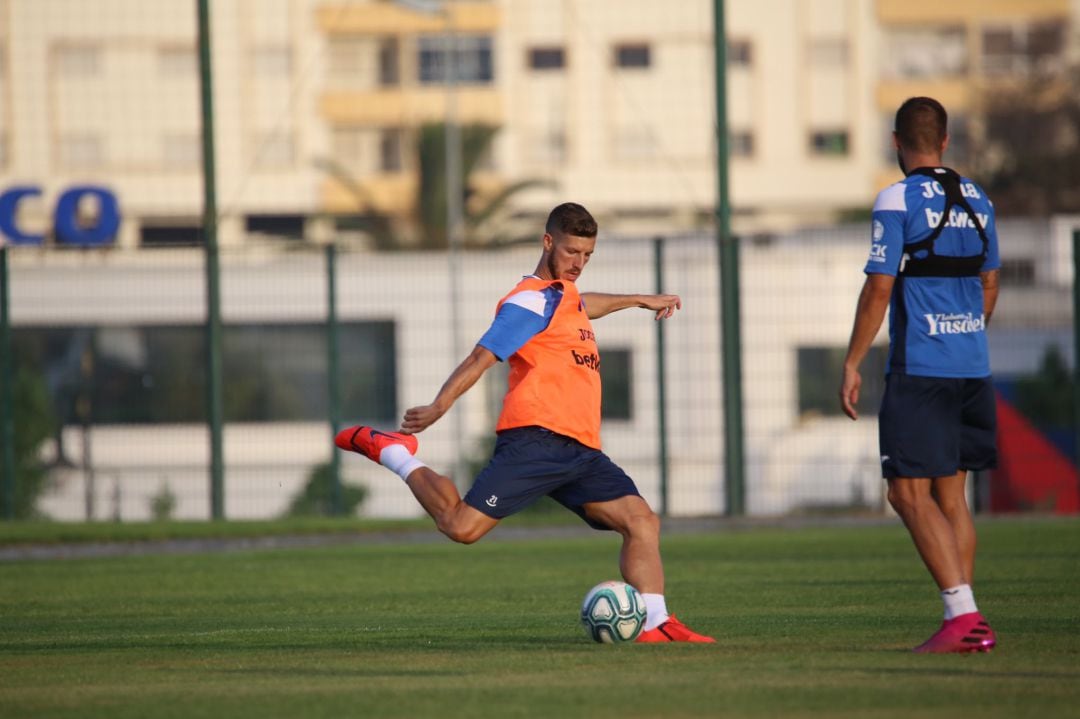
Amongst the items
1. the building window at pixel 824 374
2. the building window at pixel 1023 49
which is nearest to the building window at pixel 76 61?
the building window at pixel 1023 49

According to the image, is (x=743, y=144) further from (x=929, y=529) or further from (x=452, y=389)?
(x=929, y=529)

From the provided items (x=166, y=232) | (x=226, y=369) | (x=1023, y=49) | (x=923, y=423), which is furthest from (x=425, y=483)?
(x=1023, y=49)

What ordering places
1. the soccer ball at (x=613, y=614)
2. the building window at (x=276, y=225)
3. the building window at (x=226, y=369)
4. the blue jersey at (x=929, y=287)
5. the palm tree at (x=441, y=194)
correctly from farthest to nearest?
the building window at (x=276, y=225)
the palm tree at (x=441, y=194)
the building window at (x=226, y=369)
the soccer ball at (x=613, y=614)
the blue jersey at (x=929, y=287)

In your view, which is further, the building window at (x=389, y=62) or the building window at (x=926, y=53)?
the building window at (x=926, y=53)

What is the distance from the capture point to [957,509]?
809 centimetres

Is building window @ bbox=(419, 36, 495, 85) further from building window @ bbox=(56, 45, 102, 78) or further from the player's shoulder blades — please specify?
the player's shoulder blades

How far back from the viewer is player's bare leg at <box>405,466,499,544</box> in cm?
848

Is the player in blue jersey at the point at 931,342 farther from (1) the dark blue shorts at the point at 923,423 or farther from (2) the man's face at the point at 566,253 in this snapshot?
(2) the man's face at the point at 566,253

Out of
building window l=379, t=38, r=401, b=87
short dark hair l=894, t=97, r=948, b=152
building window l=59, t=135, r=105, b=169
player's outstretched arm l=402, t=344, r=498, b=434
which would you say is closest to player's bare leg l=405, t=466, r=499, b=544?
player's outstretched arm l=402, t=344, r=498, b=434

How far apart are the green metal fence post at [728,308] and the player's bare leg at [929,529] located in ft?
38.1

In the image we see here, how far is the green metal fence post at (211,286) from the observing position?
66.3ft

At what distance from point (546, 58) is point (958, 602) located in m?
55.3

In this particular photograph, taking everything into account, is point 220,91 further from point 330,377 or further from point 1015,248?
point 330,377

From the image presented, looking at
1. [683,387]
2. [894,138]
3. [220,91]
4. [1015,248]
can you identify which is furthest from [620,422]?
[220,91]
